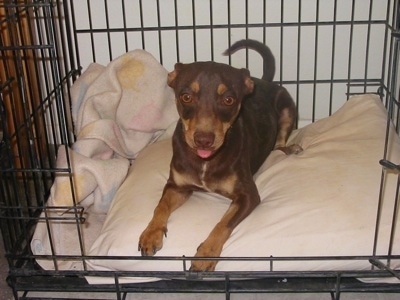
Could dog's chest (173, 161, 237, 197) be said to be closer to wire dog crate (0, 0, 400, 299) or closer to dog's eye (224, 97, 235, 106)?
dog's eye (224, 97, 235, 106)

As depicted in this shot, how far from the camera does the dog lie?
5.79 ft

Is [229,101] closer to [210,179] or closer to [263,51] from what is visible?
[210,179]

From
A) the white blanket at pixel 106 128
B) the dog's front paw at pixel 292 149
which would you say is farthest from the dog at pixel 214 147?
the white blanket at pixel 106 128

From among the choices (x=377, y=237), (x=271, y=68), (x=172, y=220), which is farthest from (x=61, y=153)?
(x=377, y=237)

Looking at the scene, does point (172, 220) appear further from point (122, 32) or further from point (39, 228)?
point (122, 32)

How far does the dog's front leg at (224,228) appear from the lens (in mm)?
1749

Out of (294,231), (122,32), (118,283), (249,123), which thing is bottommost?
(118,283)

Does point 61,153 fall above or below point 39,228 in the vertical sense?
above

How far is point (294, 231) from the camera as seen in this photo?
5.94 ft

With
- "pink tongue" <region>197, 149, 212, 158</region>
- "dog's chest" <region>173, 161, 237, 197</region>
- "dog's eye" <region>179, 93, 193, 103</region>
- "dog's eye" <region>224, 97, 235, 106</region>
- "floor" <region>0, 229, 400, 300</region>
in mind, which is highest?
"dog's eye" <region>179, 93, 193, 103</region>

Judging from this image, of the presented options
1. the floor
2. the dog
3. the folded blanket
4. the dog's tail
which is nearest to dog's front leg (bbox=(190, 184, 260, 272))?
the dog

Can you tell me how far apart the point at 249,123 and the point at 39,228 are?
0.90m

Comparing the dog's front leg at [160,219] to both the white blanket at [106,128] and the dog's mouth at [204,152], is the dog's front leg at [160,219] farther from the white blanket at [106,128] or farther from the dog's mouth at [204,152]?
the white blanket at [106,128]

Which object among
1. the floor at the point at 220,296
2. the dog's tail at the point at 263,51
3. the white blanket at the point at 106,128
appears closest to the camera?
the floor at the point at 220,296
